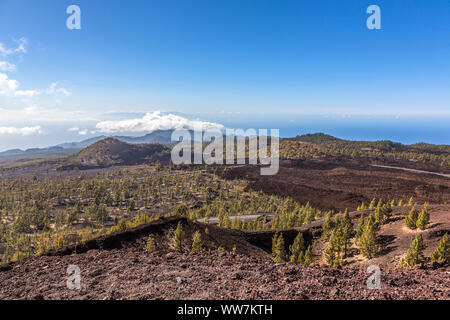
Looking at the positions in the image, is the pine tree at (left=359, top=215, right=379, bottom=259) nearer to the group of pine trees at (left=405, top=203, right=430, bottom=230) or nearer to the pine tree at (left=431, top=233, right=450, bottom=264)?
the group of pine trees at (left=405, top=203, right=430, bottom=230)

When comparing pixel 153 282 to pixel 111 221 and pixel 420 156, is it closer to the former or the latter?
pixel 111 221

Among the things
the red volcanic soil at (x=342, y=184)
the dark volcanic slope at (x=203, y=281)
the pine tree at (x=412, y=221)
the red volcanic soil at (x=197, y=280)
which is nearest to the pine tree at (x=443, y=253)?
the red volcanic soil at (x=197, y=280)

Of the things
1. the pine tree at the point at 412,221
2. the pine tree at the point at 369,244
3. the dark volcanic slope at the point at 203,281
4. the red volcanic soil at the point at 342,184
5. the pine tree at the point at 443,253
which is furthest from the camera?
the red volcanic soil at the point at 342,184

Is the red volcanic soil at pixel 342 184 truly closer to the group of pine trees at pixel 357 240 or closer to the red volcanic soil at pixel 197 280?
the group of pine trees at pixel 357 240

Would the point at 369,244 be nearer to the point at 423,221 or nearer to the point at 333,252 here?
the point at 333,252

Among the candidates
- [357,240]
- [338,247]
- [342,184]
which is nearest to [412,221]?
[357,240]
